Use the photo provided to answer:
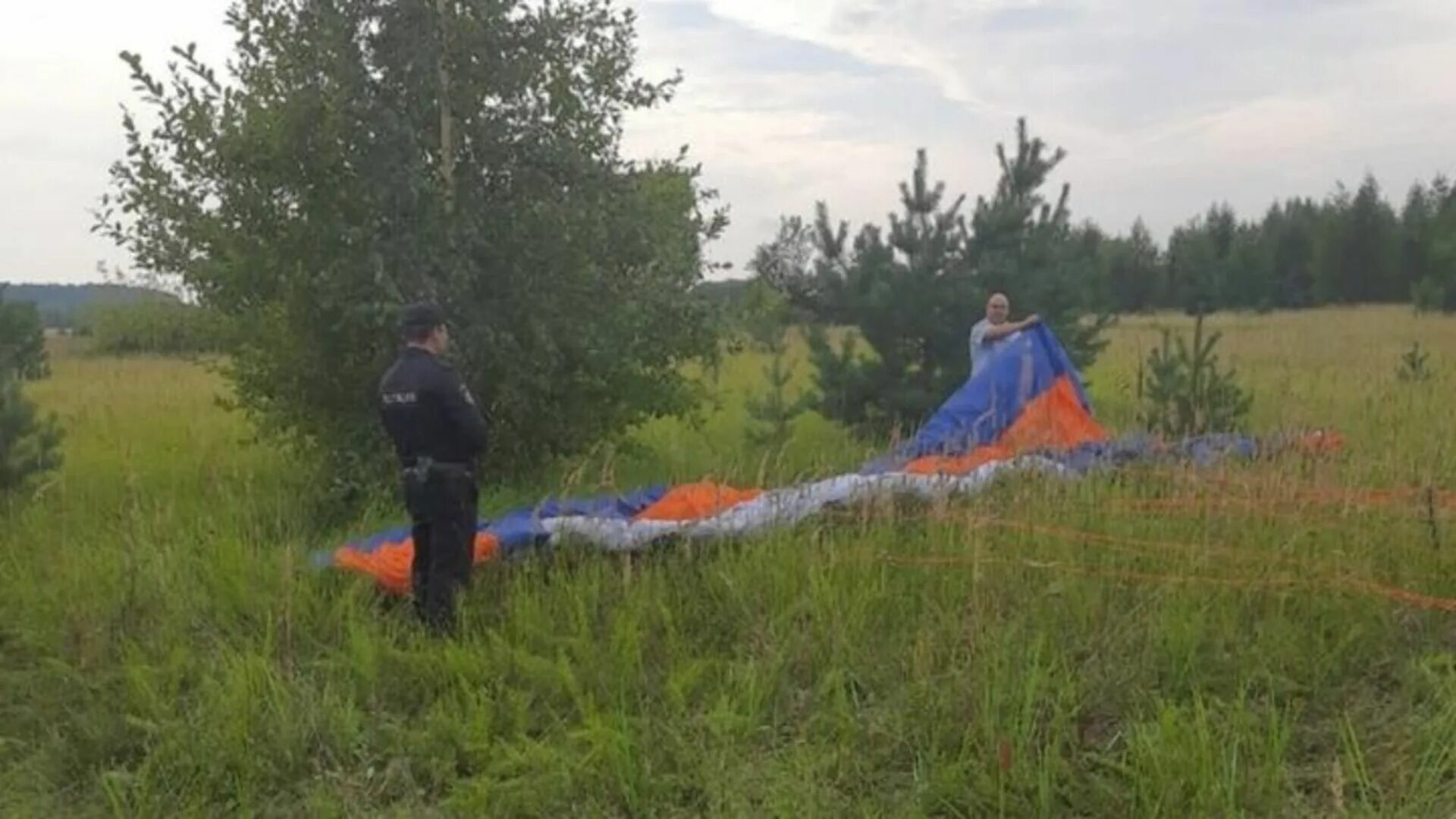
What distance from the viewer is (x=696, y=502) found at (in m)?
6.57

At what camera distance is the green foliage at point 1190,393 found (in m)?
8.87

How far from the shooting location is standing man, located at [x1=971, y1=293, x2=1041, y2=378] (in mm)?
9164

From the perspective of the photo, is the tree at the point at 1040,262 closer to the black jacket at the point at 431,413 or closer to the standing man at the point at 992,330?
the standing man at the point at 992,330

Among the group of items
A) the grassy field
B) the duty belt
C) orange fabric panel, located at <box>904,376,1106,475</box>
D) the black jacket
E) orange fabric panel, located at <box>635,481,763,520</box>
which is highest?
the black jacket

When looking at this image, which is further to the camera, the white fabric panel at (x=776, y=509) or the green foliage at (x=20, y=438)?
the green foliage at (x=20, y=438)

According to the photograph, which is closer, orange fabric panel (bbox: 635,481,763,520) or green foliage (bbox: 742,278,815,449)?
orange fabric panel (bbox: 635,481,763,520)

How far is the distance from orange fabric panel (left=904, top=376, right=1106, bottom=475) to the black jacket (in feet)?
7.67

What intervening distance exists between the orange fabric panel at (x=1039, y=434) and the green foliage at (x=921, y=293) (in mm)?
1514

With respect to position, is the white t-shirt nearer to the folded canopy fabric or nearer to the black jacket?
the folded canopy fabric

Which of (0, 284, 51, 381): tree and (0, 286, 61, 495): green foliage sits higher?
(0, 284, 51, 381): tree

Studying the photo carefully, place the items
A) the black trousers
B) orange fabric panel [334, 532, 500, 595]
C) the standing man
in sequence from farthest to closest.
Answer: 1. the standing man
2. orange fabric panel [334, 532, 500, 595]
3. the black trousers

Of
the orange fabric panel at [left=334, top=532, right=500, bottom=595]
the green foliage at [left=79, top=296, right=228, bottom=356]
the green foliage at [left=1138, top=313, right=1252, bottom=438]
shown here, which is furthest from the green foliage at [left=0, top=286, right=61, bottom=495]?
the green foliage at [left=1138, top=313, right=1252, bottom=438]

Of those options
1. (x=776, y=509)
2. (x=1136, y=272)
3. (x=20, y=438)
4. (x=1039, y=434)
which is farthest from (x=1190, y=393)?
(x=1136, y=272)

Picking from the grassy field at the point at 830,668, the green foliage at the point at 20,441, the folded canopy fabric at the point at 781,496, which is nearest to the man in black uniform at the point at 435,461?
the grassy field at the point at 830,668
